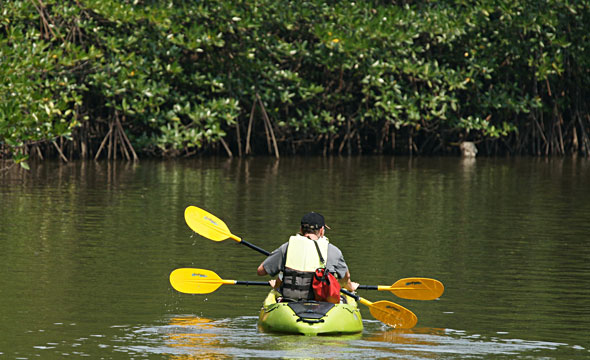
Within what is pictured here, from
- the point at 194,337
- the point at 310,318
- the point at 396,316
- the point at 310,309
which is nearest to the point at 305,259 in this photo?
the point at 310,309

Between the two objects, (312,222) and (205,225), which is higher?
(312,222)

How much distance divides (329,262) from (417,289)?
3.78 ft

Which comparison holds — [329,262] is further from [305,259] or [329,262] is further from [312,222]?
[312,222]

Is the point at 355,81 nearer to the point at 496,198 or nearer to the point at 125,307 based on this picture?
the point at 496,198

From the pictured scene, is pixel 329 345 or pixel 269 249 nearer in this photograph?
pixel 329 345

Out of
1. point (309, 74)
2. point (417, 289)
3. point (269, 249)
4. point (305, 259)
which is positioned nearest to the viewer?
point (305, 259)

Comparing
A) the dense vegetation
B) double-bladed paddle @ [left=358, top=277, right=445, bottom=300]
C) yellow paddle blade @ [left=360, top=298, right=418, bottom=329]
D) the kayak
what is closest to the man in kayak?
the kayak

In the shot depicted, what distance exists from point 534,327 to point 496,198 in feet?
33.5

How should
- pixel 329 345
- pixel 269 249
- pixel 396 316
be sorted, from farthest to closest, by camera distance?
pixel 269 249 → pixel 396 316 → pixel 329 345

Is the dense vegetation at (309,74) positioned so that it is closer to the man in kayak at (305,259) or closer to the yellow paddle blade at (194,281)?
the yellow paddle blade at (194,281)

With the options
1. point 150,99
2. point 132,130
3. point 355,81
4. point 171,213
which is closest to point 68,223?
point 171,213

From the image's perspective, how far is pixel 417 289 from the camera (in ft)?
33.1

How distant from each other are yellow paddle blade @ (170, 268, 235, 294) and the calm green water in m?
0.16

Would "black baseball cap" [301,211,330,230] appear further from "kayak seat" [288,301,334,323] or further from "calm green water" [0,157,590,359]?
"calm green water" [0,157,590,359]
